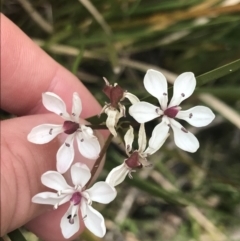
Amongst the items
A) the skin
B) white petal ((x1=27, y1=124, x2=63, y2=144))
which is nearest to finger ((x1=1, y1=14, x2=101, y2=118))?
the skin

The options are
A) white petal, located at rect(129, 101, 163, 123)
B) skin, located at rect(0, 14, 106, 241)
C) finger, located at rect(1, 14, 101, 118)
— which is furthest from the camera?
finger, located at rect(1, 14, 101, 118)

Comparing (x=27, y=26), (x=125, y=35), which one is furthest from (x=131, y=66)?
(x=27, y=26)

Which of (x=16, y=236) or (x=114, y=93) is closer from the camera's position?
(x=114, y=93)

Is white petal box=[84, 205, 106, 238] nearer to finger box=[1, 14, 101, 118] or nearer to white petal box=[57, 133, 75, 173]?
white petal box=[57, 133, 75, 173]

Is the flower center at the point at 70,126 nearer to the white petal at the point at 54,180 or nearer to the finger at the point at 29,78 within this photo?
the white petal at the point at 54,180

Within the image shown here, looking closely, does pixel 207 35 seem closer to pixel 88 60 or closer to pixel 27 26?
pixel 88 60

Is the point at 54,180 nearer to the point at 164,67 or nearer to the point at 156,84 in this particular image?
the point at 156,84

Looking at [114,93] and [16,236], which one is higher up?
[114,93]

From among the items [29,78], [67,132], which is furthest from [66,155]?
[29,78]

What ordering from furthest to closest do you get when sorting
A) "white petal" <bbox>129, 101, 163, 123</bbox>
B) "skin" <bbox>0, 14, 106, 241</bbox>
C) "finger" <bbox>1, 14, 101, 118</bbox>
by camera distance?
"finger" <bbox>1, 14, 101, 118</bbox> < "skin" <bbox>0, 14, 106, 241</bbox> < "white petal" <bbox>129, 101, 163, 123</bbox>
